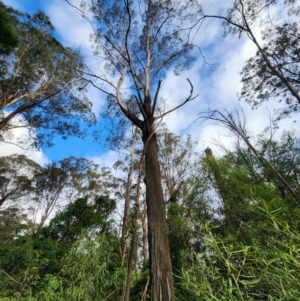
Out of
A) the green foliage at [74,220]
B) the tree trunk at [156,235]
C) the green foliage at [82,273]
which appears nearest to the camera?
the tree trunk at [156,235]

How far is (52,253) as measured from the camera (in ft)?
21.5

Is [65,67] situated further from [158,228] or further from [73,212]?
[158,228]

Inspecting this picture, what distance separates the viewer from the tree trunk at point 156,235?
1.97m

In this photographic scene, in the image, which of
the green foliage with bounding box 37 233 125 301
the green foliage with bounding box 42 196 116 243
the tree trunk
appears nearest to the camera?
the tree trunk

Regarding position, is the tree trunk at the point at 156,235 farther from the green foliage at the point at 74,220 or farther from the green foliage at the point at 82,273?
the green foliage at the point at 74,220

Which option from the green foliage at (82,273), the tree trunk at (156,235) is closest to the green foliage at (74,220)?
the green foliage at (82,273)

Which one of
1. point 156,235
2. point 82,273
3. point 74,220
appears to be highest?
point 74,220

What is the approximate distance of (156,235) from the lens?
2.34 meters

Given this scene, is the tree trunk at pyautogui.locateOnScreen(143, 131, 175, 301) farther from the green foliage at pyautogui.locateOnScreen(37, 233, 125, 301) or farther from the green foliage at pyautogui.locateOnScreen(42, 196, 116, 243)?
the green foliage at pyautogui.locateOnScreen(42, 196, 116, 243)

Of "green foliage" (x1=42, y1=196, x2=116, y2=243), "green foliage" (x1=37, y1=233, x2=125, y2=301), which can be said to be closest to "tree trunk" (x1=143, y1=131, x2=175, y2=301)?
"green foliage" (x1=37, y1=233, x2=125, y2=301)

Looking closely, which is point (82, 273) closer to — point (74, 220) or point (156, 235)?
point (156, 235)

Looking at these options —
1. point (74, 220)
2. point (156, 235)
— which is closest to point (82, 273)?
point (156, 235)

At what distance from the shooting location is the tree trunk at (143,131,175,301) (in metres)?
1.97

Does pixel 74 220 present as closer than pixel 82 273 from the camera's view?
No
